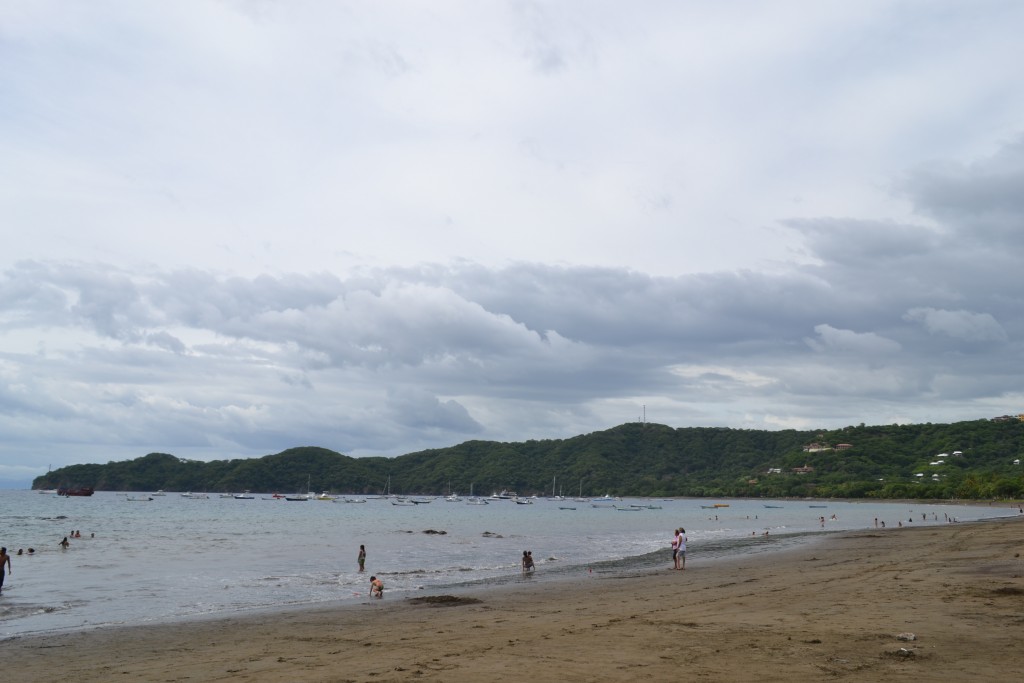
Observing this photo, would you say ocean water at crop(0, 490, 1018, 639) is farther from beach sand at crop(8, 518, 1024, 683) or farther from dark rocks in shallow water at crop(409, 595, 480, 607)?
beach sand at crop(8, 518, 1024, 683)

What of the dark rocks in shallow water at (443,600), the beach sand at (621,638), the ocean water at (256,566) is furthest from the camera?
the ocean water at (256,566)

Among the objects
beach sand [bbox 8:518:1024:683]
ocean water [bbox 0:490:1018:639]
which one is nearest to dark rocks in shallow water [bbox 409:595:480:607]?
beach sand [bbox 8:518:1024:683]

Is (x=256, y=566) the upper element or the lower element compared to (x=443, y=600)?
lower

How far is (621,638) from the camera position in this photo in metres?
15.2

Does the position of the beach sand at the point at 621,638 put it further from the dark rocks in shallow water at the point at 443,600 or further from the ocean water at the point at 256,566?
the ocean water at the point at 256,566

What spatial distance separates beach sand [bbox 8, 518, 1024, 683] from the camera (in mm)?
11953

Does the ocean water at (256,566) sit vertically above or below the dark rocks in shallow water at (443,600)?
below

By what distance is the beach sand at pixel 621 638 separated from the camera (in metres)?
12.0

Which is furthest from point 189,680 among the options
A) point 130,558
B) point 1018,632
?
point 130,558

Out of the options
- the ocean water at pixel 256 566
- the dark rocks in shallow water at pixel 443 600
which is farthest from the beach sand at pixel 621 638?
the ocean water at pixel 256 566

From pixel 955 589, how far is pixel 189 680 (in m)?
19.5

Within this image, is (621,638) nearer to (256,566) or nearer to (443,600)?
(443,600)

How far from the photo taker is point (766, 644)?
44.6 feet

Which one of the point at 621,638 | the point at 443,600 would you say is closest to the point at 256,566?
the point at 443,600
